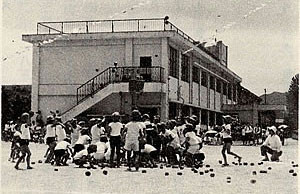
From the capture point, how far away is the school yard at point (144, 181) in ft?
32.7

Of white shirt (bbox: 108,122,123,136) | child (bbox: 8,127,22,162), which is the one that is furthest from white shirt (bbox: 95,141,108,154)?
child (bbox: 8,127,22,162)

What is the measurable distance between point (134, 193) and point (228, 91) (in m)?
15.5

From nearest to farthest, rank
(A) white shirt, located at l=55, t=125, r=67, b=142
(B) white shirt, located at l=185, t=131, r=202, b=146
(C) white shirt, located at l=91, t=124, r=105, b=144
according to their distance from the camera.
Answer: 1. (B) white shirt, located at l=185, t=131, r=202, b=146
2. (A) white shirt, located at l=55, t=125, r=67, b=142
3. (C) white shirt, located at l=91, t=124, r=105, b=144

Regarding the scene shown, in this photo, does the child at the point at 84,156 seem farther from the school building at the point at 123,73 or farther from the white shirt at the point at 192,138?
the school building at the point at 123,73

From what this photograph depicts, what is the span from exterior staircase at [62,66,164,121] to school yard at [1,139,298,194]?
9.71 m

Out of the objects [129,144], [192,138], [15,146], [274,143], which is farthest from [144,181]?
[274,143]

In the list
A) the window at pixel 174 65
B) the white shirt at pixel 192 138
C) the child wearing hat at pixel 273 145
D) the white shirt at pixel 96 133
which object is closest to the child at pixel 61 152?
the white shirt at pixel 96 133

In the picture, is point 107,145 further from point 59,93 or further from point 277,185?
point 59,93

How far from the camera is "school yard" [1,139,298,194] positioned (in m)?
9.98

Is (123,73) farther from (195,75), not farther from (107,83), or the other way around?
(195,75)

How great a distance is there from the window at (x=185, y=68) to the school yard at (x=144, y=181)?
34.2ft

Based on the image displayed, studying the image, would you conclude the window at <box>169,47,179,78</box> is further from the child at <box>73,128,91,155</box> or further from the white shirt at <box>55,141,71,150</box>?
the white shirt at <box>55,141,71,150</box>

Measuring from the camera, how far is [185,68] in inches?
982

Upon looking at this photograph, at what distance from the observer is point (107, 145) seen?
49.0 ft
